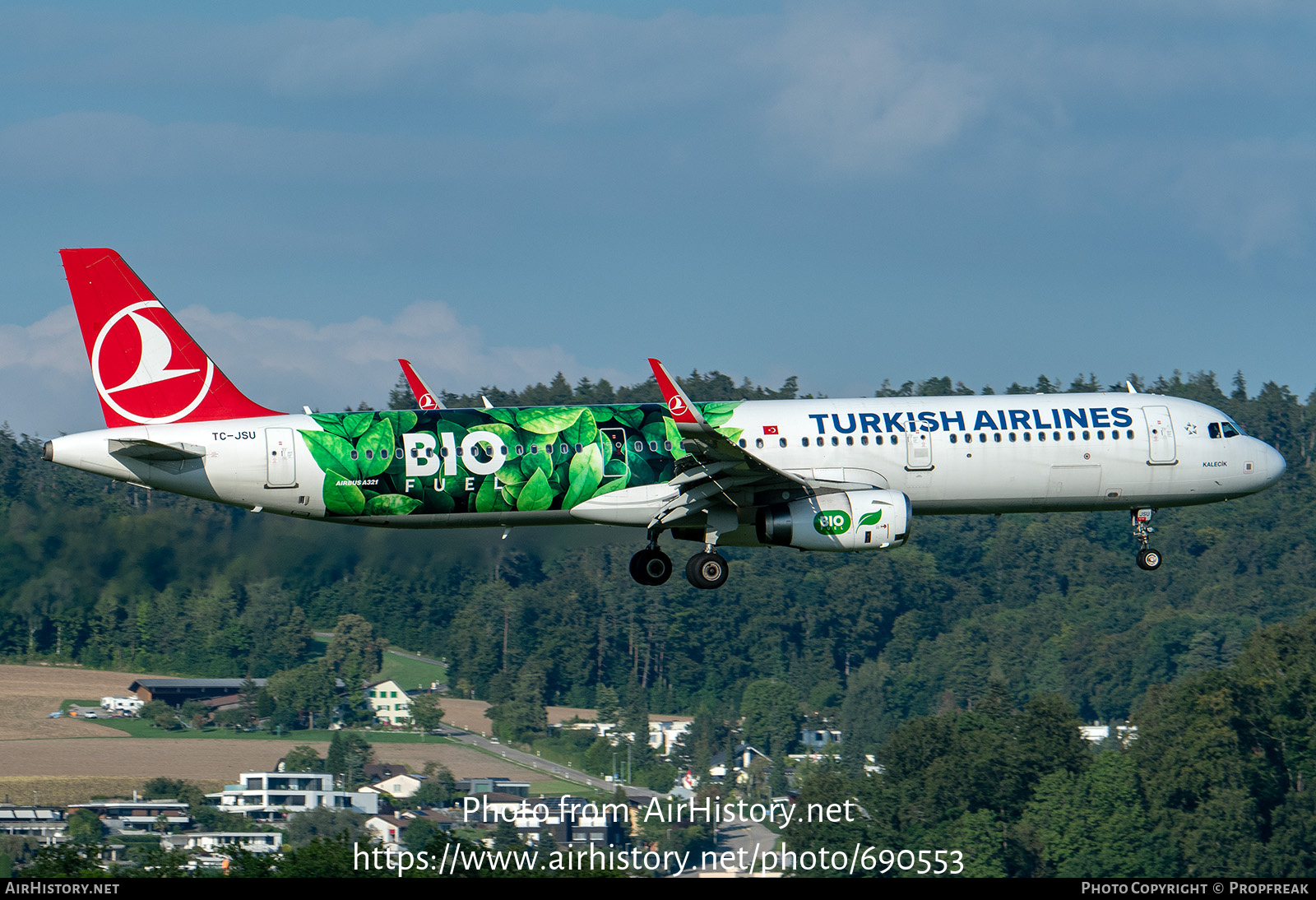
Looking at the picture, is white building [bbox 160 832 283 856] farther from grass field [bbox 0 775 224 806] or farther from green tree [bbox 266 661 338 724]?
green tree [bbox 266 661 338 724]

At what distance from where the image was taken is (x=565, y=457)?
44031mm

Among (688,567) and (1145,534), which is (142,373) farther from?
(1145,534)

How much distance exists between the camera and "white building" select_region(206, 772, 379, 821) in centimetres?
12950

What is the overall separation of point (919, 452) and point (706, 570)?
6.91 meters

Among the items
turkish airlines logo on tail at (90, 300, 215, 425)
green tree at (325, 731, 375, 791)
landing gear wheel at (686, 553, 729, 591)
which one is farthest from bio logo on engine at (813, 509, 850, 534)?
green tree at (325, 731, 375, 791)

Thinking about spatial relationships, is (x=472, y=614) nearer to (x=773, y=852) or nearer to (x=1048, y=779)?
(x=773, y=852)

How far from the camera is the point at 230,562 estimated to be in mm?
55938

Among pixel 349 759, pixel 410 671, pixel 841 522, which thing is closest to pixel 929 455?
pixel 841 522

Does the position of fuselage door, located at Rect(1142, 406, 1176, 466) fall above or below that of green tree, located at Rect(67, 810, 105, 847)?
above

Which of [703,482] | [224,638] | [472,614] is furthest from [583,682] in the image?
[703,482]

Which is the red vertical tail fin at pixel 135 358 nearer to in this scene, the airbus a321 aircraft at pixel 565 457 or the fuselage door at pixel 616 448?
the airbus a321 aircraft at pixel 565 457

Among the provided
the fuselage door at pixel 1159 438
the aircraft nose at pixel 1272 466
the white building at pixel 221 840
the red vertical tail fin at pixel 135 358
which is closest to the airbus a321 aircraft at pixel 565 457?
the red vertical tail fin at pixel 135 358

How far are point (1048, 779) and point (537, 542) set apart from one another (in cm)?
6353

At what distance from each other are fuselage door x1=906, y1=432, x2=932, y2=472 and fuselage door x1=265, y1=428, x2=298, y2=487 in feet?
55.6
